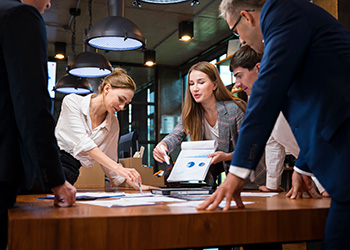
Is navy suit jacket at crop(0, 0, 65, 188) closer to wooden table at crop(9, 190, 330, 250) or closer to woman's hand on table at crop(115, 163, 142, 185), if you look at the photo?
wooden table at crop(9, 190, 330, 250)

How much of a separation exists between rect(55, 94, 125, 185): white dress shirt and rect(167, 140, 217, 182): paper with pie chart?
26.3 inches

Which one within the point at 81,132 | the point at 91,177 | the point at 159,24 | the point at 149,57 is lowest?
the point at 91,177

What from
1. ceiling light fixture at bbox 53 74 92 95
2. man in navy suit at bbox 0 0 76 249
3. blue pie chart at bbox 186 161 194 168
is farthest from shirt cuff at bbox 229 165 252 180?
ceiling light fixture at bbox 53 74 92 95

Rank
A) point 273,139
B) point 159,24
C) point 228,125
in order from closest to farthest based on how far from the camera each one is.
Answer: point 273,139 < point 228,125 < point 159,24

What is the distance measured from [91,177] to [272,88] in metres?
2.22

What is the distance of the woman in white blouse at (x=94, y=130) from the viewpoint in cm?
238

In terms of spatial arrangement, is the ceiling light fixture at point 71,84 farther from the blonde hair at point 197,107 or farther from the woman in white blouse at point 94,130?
the blonde hair at point 197,107

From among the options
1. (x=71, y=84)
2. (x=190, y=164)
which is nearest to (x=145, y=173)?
(x=190, y=164)

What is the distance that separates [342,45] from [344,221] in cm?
48

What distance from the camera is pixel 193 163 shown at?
196 centimetres

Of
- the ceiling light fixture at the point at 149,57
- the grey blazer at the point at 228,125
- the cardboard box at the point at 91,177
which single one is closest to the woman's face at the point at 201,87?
the grey blazer at the point at 228,125

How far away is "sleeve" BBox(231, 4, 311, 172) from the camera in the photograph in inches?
40.9

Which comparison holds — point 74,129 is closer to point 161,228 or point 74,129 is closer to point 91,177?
point 91,177

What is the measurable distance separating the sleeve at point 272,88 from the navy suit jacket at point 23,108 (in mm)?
530
